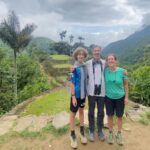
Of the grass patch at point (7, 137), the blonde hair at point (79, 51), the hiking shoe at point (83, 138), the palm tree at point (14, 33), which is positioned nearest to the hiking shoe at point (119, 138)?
the hiking shoe at point (83, 138)

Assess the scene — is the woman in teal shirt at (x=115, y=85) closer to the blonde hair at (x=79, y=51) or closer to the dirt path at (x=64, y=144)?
the blonde hair at (x=79, y=51)

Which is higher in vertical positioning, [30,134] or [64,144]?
[30,134]

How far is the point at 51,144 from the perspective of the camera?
21.0 ft

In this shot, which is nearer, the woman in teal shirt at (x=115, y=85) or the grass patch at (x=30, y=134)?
the woman in teal shirt at (x=115, y=85)

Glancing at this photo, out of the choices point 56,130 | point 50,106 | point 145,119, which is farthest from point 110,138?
point 50,106

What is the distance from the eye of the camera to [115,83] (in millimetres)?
5969

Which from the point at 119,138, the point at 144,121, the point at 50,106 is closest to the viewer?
the point at 119,138

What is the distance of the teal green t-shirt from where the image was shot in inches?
234

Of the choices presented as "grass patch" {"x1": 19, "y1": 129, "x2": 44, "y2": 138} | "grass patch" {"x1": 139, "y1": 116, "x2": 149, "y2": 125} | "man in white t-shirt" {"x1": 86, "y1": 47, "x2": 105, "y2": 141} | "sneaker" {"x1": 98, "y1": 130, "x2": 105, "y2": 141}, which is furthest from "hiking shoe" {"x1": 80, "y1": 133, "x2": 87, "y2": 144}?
"grass patch" {"x1": 139, "y1": 116, "x2": 149, "y2": 125}

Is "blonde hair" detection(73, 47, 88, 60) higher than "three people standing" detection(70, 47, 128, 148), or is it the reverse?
"blonde hair" detection(73, 47, 88, 60)

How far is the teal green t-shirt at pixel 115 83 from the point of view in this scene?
595 cm

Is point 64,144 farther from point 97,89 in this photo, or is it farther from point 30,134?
point 97,89

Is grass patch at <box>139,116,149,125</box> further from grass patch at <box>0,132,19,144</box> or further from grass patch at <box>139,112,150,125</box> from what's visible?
grass patch at <box>0,132,19,144</box>

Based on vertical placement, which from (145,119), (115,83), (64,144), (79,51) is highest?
(79,51)
